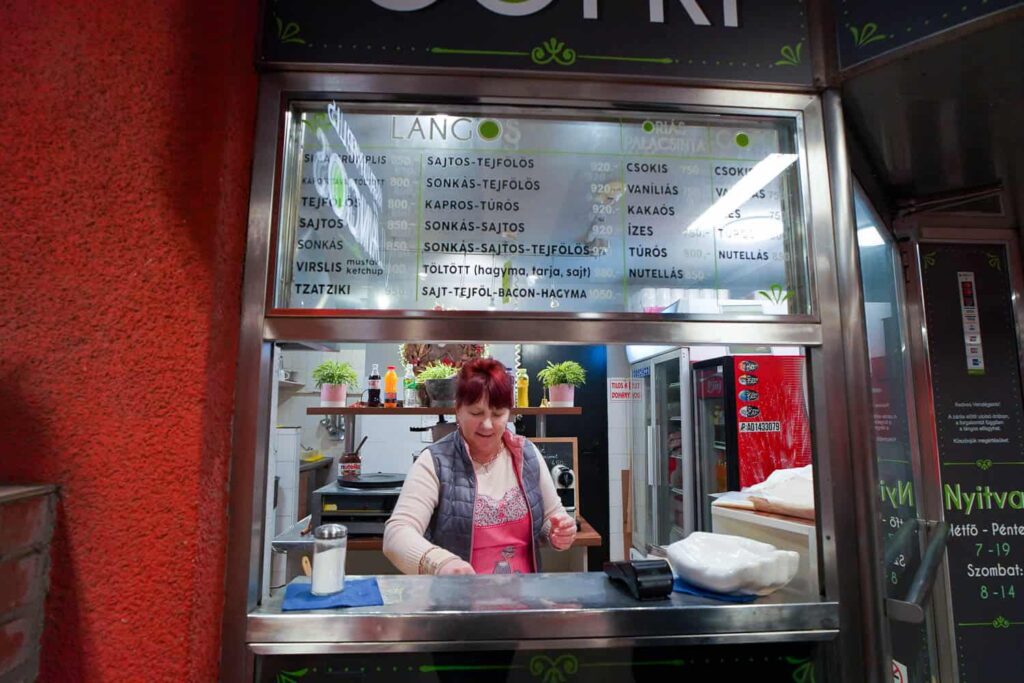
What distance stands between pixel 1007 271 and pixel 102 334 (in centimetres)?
308

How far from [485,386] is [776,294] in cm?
115

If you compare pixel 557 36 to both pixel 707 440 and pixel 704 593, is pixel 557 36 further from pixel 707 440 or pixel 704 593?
pixel 707 440

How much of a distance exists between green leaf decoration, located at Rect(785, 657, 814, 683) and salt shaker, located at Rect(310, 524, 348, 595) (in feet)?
3.46

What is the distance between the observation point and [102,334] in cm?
102

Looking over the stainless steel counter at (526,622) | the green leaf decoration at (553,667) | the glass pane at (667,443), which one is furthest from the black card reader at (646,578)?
the glass pane at (667,443)

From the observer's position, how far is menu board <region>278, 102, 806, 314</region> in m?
1.26

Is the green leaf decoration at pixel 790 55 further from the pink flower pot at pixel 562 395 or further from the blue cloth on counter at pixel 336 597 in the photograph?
the pink flower pot at pixel 562 395

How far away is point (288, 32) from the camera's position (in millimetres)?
1251

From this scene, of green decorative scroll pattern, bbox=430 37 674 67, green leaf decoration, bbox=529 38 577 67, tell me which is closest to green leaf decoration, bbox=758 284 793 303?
green decorative scroll pattern, bbox=430 37 674 67

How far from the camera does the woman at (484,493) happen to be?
1973mm

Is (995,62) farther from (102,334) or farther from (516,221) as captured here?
(102,334)

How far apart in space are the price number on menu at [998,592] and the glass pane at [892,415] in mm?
274

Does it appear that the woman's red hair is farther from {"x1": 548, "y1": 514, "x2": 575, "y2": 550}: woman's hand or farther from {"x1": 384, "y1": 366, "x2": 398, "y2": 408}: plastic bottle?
{"x1": 384, "y1": 366, "x2": 398, "y2": 408}: plastic bottle

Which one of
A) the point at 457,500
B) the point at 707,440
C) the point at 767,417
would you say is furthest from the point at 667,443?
the point at 457,500
